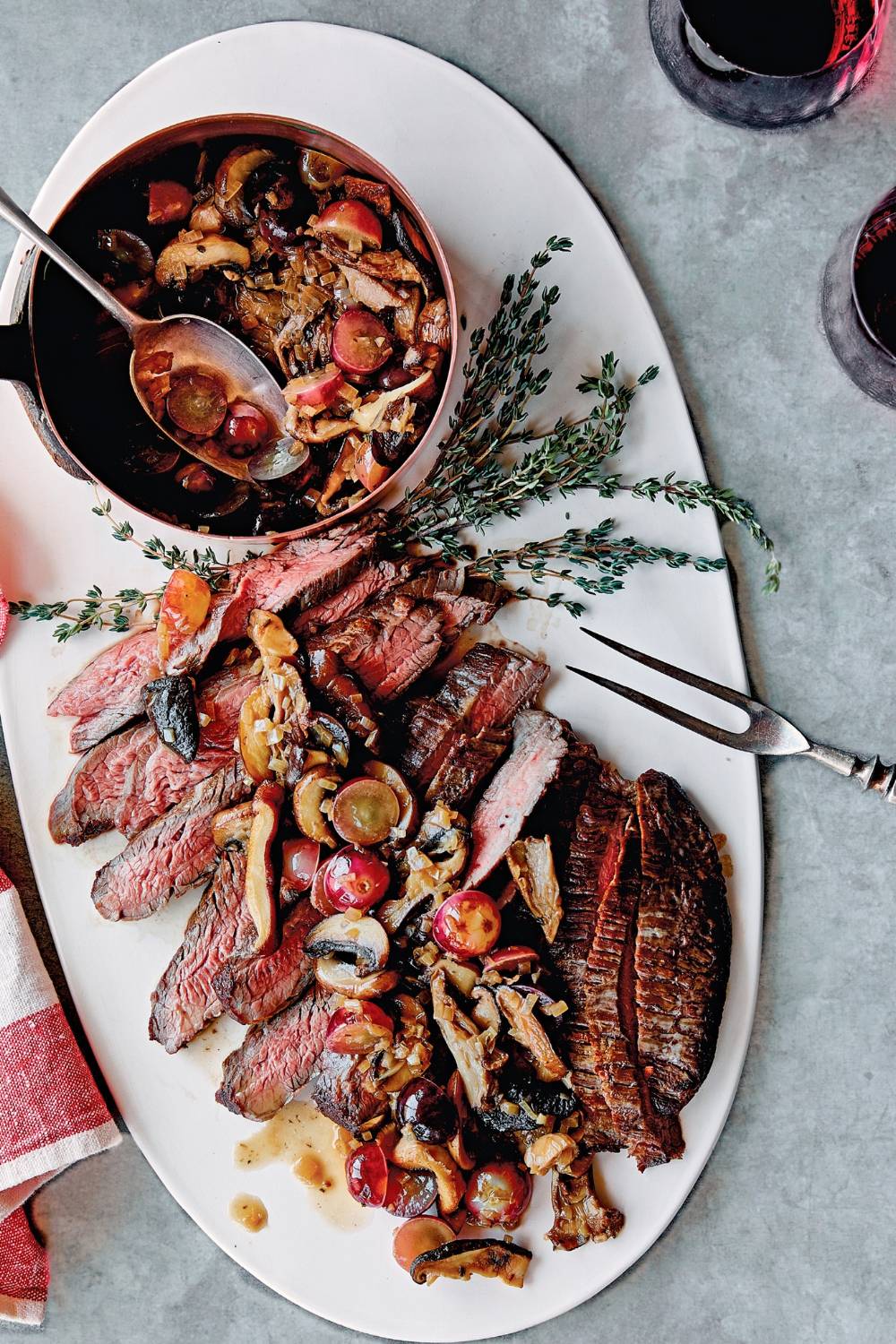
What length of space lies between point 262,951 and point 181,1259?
906 mm

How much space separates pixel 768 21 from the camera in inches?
88.9

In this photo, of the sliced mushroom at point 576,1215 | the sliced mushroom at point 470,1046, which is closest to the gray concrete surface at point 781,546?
the sliced mushroom at point 576,1215

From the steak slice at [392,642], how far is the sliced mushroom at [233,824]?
38 cm

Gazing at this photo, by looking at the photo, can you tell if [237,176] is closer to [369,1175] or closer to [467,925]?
[467,925]

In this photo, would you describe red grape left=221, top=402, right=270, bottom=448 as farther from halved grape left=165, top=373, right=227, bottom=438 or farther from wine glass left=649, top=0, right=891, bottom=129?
wine glass left=649, top=0, right=891, bottom=129

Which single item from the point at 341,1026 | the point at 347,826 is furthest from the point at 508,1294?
the point at 347,826

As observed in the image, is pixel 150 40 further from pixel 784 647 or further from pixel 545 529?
pixel 784 647

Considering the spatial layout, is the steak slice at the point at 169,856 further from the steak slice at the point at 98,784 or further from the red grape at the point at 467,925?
the red grape at the point at 467,925

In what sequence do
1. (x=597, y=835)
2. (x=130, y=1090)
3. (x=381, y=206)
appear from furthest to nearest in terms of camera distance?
(x=130, y=1090) < (x=597, y=835) < (x=381, y=206)

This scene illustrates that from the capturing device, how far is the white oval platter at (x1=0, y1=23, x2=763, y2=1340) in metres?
2.47

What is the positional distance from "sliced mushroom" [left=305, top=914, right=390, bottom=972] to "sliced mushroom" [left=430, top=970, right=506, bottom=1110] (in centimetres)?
14

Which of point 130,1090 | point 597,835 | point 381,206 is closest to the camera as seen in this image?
point 381,206

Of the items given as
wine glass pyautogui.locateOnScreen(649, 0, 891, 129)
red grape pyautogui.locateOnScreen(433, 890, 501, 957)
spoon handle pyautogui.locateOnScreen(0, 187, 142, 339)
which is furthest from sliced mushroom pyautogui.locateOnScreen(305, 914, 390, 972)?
wine glass pyautogui.locateOnScreen(649, 0, 891, 129)

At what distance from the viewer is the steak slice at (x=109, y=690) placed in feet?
8.18
